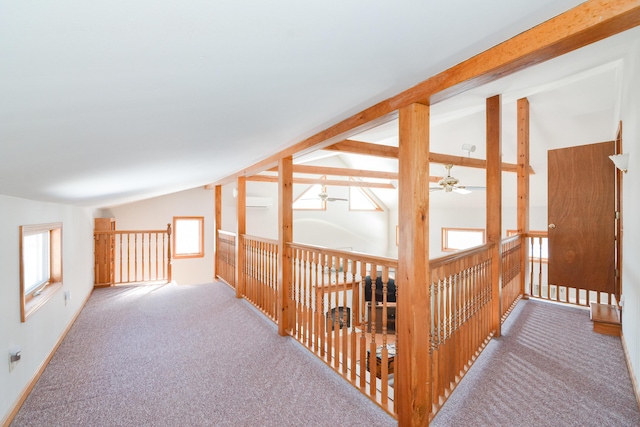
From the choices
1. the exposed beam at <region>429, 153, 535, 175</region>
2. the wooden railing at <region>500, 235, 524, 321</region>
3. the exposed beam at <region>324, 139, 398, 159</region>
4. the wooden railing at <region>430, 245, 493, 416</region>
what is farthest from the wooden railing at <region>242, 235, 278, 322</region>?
the wooden railing at <region>500, 235, 524, 321</region>

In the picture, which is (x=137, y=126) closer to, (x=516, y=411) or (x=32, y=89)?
(x=32, y=89)

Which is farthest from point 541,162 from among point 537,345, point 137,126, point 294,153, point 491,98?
point 137,126

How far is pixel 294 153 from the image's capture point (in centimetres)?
289

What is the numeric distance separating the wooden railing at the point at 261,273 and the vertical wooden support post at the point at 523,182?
3315mm

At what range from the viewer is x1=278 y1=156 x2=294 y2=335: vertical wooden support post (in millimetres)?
3117

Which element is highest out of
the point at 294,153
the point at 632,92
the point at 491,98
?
the point at 491,98

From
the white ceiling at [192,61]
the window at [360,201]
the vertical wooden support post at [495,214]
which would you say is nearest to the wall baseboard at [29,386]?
the white ceiling at [192,61]

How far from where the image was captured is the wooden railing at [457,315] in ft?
6.40

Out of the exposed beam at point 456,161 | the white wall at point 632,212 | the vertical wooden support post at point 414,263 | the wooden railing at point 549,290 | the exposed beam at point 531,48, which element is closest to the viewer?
the exposed beam at point 531,48

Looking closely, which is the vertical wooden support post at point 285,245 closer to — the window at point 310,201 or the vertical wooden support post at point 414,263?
the vertical wooden support post at point 414,263

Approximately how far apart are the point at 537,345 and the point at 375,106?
262cm

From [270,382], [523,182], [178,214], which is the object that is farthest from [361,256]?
[178,214]

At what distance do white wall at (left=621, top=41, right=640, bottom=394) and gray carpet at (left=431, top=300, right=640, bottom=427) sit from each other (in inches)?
8.1

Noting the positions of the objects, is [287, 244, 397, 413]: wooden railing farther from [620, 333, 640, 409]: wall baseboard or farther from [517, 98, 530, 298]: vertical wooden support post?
[517, 98, 530, 298]: vertical wooden support post
